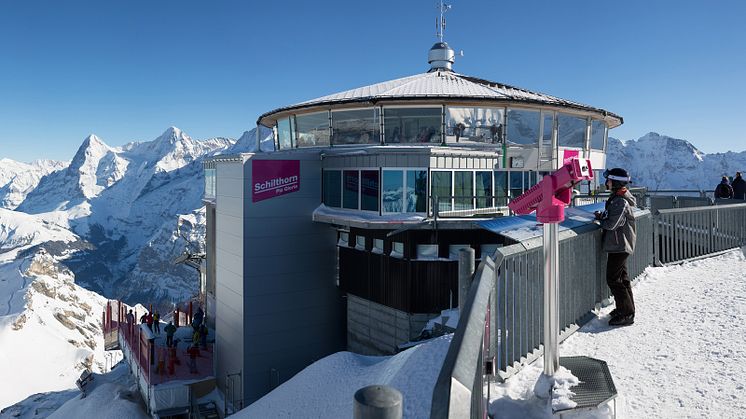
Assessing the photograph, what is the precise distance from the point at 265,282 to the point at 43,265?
204 metres

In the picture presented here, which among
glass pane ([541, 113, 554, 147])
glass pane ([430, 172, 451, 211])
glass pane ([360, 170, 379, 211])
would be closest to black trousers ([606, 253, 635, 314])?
glass pane ([430, 172, 451, 211])

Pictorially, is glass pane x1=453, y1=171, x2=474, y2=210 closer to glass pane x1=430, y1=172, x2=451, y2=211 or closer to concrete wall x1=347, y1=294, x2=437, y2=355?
glass pane x1=430, y1=172, x2=451, y2=211

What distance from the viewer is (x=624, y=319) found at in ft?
25.6

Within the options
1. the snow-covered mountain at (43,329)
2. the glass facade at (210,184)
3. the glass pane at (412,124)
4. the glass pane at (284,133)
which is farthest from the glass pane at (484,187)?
the snow-covered mountain at (43,329)

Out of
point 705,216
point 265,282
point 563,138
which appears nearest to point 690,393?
point 705,216

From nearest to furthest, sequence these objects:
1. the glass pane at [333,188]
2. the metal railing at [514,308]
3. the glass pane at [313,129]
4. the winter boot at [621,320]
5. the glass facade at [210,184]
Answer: the metal railing at [514,308] → the winter boot at [621,320] → the glass pane at [333,188] → the glass pane at [313,129] → the glass facade at [210,184]

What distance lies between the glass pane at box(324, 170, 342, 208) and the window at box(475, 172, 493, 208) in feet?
18.0

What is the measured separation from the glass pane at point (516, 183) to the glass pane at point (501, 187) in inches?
16.4

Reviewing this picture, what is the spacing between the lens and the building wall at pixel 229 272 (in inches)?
778

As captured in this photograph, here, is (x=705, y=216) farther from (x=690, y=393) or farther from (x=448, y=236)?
(x=690, y=393)

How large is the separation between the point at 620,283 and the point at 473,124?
14.2m

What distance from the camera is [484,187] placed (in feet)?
64.6

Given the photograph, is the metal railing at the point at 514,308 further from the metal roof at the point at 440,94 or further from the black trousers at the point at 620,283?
the metal roof at the point at 440,94

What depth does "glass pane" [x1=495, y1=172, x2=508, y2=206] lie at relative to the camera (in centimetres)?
2025
